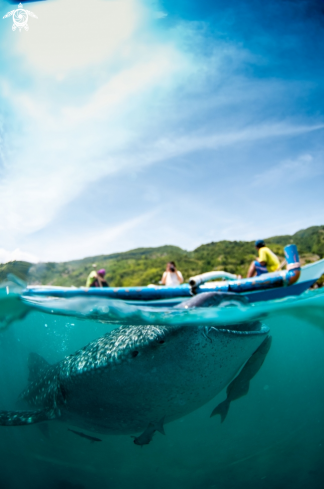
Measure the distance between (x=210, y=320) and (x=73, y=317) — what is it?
3.63 meters

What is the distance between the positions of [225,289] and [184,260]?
36450 mm

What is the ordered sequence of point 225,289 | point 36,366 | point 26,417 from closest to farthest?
point 26,417 < point 36,366 < point 225,289

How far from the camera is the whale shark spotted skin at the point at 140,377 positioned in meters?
3.23

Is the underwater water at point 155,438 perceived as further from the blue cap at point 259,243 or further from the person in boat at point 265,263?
the blue cap at point 259,243

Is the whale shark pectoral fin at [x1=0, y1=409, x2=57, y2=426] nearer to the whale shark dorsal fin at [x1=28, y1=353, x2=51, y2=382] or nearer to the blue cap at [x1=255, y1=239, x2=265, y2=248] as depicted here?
the whale shark dorsal fin at [x1=28, y1=353, x2=51, y2=382]

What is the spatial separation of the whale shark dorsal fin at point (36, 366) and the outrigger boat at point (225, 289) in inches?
64.3

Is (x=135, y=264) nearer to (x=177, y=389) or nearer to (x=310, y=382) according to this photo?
(x=310, y=382)

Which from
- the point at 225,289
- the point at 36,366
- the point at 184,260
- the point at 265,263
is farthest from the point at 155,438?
the point at 184,260

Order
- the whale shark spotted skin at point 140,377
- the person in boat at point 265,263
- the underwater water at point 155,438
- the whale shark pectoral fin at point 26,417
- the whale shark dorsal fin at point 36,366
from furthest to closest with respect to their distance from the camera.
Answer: the person in boat at point 265,263 → the whale shark dorsal fin at point 36,366 → the underwater water at point 155,438 → the whale shark pectoral fin at point 26,417 → the whale shark spotted skin at point 140,377

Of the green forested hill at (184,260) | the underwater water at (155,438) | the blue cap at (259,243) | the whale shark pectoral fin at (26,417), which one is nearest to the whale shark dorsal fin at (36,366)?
the underwater water at (155,438)

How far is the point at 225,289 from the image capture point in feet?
19.1

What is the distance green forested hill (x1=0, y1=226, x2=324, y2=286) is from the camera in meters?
→ 31.9

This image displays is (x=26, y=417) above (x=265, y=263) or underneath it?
underneath

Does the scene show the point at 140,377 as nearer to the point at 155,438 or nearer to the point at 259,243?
the point at 155,438
